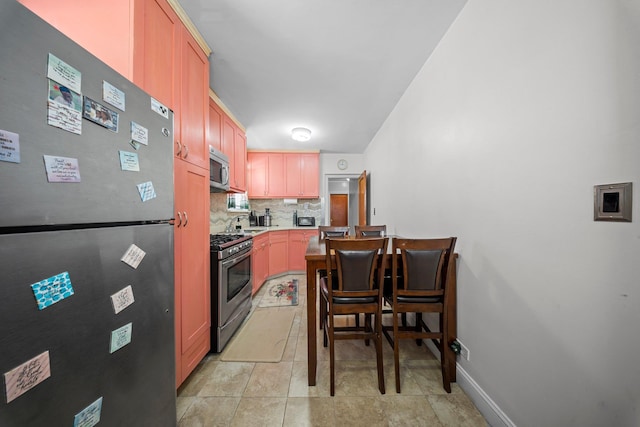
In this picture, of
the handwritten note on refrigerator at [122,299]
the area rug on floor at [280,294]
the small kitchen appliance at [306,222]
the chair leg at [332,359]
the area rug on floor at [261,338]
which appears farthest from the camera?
the small kitchen appliance at [306,222]

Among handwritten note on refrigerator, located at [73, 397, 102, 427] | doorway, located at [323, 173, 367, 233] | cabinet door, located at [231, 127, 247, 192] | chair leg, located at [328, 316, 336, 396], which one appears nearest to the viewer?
→ handwritten note on refrigerator, located at [73, 397, 102, 427]

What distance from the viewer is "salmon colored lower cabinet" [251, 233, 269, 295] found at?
3244 mm

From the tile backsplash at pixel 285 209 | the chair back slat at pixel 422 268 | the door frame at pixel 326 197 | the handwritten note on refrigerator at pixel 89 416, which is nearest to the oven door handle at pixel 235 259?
the handwritten note on refrigerator at pixel 89 416

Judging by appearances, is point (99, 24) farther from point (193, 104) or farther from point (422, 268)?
point (422, 268)

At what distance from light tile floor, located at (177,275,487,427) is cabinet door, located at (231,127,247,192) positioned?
2.23m

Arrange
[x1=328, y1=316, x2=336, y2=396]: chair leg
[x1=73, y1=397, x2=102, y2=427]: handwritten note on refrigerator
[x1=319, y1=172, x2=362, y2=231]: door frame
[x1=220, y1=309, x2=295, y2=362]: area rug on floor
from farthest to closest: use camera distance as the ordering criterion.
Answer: [x1=319, y1=172, x2=362, y2=231]: door frame, [x1=220, y1=309, x2=295, y2=362]: area rug on floor, [x1=328, y1=316, x2=336, y2=396]: chair leg, [x1=73, y1=397, x2=102, y2=427]: handwritten note on refrigerator

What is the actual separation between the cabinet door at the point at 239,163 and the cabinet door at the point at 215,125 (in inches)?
17.3

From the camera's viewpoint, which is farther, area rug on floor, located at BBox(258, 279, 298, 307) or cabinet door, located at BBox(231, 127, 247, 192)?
cabinet door, located at BBox(231, 127, 247, 192)

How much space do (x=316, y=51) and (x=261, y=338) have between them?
2.68m

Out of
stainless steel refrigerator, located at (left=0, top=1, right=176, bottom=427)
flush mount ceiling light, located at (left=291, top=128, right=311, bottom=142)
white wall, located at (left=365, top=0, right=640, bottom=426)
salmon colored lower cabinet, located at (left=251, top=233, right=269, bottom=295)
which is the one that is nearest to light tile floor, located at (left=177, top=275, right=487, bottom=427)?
white wall, located at (left=365, top=0, right=640, bottom=426)

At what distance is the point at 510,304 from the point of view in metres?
1.15

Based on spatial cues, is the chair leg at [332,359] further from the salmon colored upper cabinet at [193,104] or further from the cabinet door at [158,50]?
the cabinet door at [158,50]

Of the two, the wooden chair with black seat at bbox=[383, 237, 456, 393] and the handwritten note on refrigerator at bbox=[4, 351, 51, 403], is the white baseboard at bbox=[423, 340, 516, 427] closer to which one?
the wooden chair with black seat at bbox=[383, 237, 456, 393]

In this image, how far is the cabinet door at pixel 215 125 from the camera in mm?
2549
